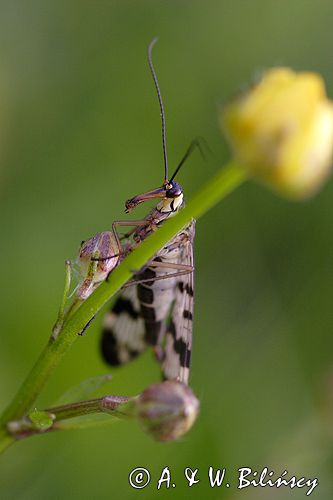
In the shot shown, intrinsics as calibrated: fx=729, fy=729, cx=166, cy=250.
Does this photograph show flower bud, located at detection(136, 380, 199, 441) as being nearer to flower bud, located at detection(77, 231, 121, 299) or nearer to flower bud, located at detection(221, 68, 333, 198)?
flower bud, located at detection(77, 231, 121, 299)

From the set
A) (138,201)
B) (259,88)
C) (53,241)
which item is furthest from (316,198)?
(259,88)

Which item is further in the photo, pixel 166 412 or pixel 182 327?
pixel 182 327

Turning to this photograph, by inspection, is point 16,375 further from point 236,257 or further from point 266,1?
point 266,1

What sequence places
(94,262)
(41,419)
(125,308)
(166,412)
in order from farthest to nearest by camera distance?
(125,308) → (94,262) → (41,419) → (166,412)

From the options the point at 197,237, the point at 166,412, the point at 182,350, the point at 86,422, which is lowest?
the point at 166,412

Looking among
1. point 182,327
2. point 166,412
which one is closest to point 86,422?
point 166,412

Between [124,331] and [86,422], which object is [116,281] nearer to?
[86,422]
